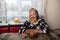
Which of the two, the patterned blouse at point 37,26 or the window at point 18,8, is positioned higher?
the window at point 18,8

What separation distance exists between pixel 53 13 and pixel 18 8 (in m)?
0.90

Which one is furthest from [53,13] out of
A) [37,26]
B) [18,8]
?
[18,8]

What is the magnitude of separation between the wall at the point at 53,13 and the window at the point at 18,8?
0.17 meters

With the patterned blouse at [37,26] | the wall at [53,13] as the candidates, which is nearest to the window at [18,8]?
the wall at [53,13]

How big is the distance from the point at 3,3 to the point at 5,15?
11.8 inches

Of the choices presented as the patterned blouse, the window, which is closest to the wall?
the window

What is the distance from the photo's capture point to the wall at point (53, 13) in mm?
3613

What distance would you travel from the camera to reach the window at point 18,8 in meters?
3.53

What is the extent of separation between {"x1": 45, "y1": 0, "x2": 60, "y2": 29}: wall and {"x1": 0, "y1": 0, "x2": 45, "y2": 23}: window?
172 millimetres

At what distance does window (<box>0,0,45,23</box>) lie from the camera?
3.53 metres

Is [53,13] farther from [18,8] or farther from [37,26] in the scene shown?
[18,8]

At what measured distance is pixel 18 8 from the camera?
357 centimetres

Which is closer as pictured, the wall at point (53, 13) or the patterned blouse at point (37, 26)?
the patterned blouse at point (37, 26)

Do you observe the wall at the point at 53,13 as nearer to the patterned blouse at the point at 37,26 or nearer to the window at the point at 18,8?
the window at the point at 18,8
